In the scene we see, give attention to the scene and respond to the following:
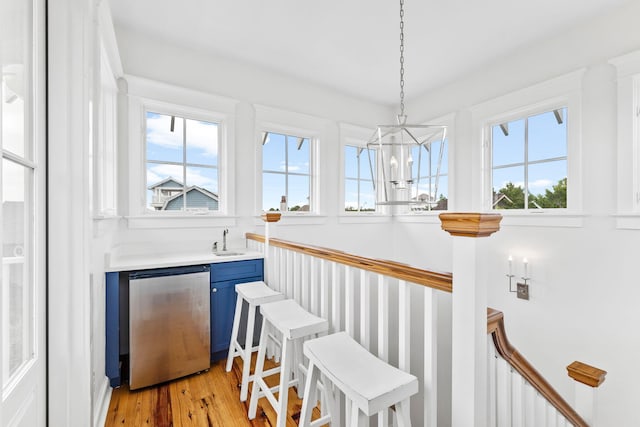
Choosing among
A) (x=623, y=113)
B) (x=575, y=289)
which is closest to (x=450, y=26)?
(x=623, y=113)

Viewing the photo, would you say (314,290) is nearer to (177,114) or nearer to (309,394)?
(309,394)

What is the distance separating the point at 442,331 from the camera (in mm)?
1102

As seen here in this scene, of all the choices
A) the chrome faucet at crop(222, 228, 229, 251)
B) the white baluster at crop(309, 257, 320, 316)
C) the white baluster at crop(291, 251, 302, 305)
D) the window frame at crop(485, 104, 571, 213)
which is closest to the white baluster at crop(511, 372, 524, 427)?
the white baluster at crop(309, 257, 320, 316)

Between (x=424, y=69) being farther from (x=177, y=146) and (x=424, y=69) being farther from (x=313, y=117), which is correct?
(x=177, y=146)

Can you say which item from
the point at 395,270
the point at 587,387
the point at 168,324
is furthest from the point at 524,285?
the point at 168,324

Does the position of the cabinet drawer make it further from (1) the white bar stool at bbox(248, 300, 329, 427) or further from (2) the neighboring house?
(2) the neighboring house

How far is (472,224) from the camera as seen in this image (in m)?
0.85

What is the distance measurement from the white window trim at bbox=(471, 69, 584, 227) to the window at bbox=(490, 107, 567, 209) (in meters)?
0.07

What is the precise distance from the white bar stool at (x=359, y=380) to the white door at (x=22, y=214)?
37.2 inches

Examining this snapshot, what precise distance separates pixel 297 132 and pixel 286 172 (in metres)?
0.53

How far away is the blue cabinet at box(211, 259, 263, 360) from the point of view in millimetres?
2316

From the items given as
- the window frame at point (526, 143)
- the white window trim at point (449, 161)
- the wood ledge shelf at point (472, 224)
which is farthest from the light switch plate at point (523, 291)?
the wood ledge shelf at point (472, 224)

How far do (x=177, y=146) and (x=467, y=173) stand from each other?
330 centimetres

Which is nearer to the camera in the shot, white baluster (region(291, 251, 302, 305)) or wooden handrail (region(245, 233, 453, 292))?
wooden handrail (region(245, 233, 453, 292))
